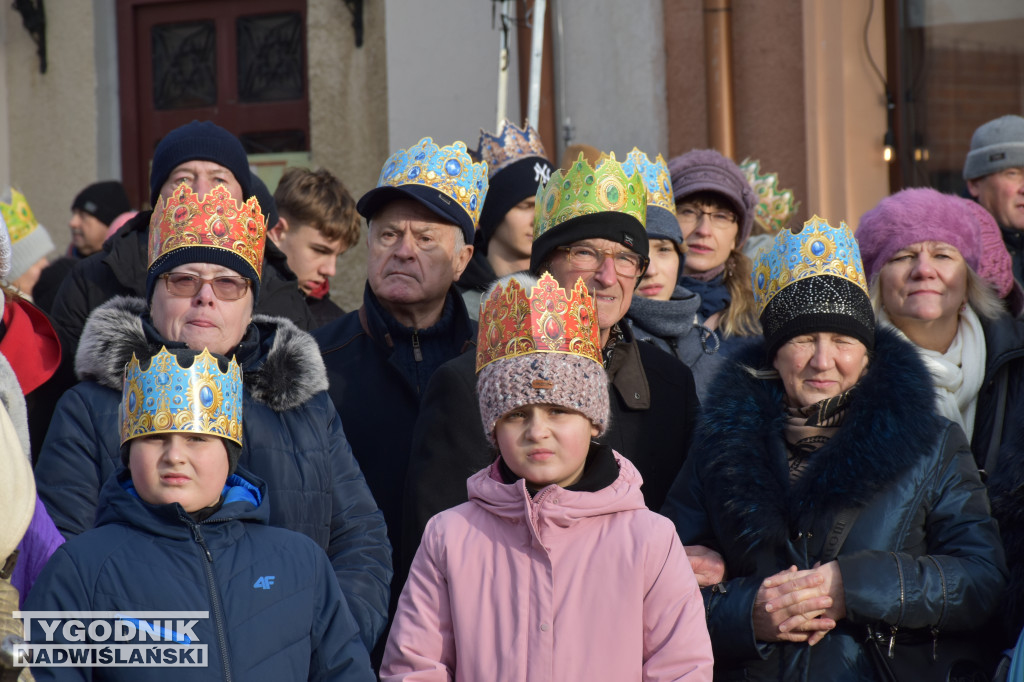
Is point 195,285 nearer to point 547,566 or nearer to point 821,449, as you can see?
point 547,566

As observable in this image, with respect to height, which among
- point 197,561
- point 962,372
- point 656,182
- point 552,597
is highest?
point 656,182

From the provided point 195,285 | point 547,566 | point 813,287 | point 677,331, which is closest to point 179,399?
point 195,285

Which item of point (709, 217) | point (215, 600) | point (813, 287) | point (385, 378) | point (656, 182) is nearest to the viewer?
point (215, 600)

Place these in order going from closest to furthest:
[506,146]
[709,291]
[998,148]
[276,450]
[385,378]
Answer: [276,450] → [385,378] → [709,291] → [998,148] → [506,146]

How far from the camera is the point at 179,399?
3066 millimetres

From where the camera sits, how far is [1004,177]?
17.0 feet

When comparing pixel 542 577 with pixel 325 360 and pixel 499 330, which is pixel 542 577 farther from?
pixel 325 360

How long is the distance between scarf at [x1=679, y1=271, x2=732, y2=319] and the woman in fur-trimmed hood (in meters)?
1.14

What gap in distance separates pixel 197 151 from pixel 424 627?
1947 mm

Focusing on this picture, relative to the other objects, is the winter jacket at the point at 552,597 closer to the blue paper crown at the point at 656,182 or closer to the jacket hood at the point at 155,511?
the jacket hood at the point at 155,511

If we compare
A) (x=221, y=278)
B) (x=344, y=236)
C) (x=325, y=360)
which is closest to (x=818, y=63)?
(x=344, y=236)

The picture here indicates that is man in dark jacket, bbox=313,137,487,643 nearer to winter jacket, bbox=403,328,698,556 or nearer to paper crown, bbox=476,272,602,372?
winter jacket, bbox=403,328,698,556

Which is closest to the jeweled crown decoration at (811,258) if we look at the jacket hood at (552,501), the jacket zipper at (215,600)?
the jacket hood at (552,501)

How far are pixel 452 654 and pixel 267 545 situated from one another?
1.61 ft
